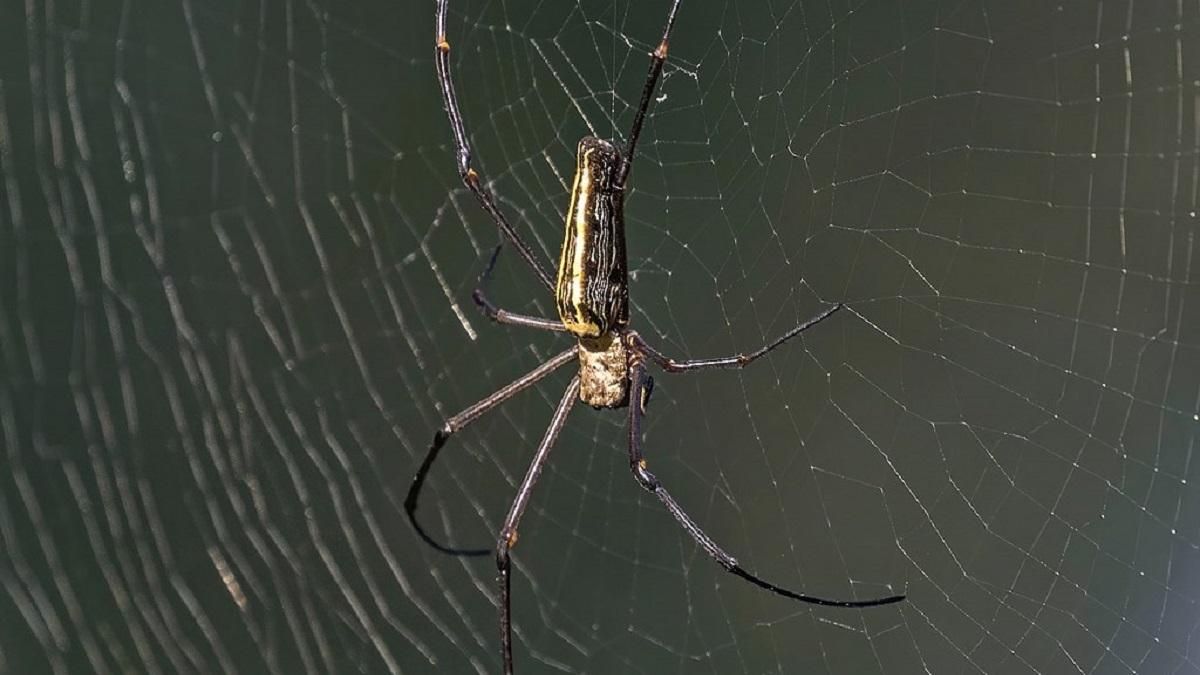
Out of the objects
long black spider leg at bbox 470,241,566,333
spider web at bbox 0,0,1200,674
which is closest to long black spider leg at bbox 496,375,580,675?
long black spider leg at bbox 470,241,566,333

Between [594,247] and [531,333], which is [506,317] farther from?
[531,333]

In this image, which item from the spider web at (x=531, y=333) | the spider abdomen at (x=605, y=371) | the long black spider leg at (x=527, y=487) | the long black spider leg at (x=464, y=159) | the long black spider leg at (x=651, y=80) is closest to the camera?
the long black spider leg at (x=651, y=80)

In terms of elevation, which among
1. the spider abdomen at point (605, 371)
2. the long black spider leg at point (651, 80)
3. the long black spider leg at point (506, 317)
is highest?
the long black spider leg at point (651, 80)

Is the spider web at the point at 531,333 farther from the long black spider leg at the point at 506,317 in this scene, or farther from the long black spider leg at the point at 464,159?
the long black spider leg at the point at 464,159

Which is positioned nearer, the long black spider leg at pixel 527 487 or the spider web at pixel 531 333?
the long black spider leg at pixel 527 487

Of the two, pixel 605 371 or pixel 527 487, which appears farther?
pixel 527 487

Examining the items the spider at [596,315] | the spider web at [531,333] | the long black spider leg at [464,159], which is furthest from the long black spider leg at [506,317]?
the spider web at [531,333]

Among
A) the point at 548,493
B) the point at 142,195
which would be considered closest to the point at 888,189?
the point at 548,493

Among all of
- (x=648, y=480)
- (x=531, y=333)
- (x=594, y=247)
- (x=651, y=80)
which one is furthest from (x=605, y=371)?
(x=531, y=333)
